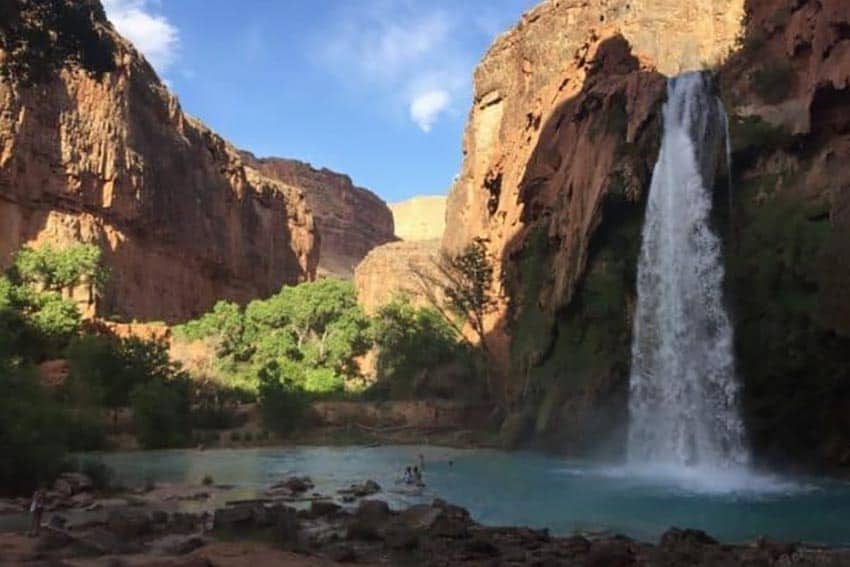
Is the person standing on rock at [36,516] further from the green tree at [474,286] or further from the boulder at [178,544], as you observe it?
the green tree at [474,286]

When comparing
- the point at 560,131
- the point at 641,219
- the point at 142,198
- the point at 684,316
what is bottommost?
the point at 684,316

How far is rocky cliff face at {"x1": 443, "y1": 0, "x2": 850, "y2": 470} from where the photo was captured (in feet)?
77.9

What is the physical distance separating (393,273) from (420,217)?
10661cm

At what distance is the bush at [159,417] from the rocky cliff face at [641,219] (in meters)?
14.4

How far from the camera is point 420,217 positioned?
174 metres

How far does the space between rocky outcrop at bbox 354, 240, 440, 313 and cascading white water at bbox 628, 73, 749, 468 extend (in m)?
35.4

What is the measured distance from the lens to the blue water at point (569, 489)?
46.9 feet

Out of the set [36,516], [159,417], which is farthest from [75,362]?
[36,516]

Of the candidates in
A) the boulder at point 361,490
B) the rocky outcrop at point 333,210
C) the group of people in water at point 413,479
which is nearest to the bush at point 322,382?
the group of people in water at point 413,479

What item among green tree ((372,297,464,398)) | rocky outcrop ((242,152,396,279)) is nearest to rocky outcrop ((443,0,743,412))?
green tree ((372,297,464,398))

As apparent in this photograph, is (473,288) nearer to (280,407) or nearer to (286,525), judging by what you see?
(280,407)

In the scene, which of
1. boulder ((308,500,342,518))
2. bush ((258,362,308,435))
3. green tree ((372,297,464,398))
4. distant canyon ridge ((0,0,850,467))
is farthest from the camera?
green tree ((372,297,464,398))

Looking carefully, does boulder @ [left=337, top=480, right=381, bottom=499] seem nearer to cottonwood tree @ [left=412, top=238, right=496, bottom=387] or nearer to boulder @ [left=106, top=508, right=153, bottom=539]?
boulder @ [left=106, top=508, right=153, bottom=539]

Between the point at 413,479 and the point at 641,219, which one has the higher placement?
the point at 641,219
